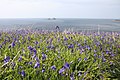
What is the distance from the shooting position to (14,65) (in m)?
4.52

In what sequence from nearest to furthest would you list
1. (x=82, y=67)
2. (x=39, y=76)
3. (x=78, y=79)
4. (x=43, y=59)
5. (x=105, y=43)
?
(x=39, y=76) → (x=78, y=79) → (x=43, y=59) → (x=82, y=67) → (x=105, y=43)

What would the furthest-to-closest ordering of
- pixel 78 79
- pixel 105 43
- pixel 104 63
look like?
pixel 105 43 < pixel 104 63 < pixel 78 79

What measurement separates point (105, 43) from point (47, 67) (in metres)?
3.76

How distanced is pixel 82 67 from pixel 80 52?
1.85 ft

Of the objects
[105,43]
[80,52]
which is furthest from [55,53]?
[105,43]

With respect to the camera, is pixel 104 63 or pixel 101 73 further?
pixel 104 63

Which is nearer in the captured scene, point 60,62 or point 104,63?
point 60,62

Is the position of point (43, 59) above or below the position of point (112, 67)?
above

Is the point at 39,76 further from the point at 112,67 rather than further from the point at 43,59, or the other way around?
the point at 112,67

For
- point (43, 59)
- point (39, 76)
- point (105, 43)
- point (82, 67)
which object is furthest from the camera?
point (105, 43)

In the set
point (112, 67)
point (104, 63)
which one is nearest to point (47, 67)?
point (104, 63)

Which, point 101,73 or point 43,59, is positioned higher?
point 43,59

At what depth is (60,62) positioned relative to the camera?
5203 millimetres

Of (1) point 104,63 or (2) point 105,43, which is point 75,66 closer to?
(1) point 104,63
